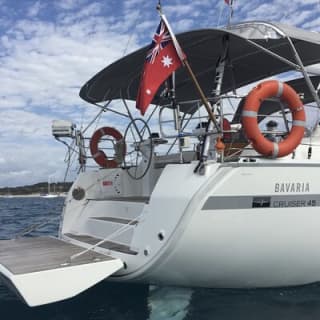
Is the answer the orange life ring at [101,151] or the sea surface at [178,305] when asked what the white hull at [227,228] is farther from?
the orange life ring at [101,151]

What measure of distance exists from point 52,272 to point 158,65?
2295 millimetres

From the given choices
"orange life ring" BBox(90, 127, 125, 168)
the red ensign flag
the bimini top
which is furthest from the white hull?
"orange life ring" BBox(90, 127, 125, 168)

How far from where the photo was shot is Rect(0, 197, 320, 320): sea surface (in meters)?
4.71

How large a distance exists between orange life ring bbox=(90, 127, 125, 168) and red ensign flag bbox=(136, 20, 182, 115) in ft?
8.22

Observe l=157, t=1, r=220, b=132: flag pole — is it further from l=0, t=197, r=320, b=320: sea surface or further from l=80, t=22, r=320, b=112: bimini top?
l=0, t=197, r=320, b=320: sea surface

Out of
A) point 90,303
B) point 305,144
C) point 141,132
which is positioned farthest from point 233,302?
point 141,132

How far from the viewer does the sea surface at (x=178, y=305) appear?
471 cm

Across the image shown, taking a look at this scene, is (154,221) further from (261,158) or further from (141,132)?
(141,132)

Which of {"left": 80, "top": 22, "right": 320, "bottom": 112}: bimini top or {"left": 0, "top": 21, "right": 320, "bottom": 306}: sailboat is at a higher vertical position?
{"left": 80, "top": 22, "right": 320, "bottom": 112}: bimini top

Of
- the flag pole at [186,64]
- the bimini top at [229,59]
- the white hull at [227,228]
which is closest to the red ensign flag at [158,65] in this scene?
the flag pole at [186,64]

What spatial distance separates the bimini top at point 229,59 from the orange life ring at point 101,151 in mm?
501

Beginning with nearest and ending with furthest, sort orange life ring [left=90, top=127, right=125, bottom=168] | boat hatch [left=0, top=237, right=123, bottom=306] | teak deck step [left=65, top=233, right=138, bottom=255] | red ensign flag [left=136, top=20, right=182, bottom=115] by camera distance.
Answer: boat hatch [left=0, top=237, right=123, bottom=306] < red ensign flag [left=136, top=20, right=182, bottom=115] < teak deck step [left=65, top=233, right=138, bottom=255] < orange life ring [left=90, top=127, right=125, bottom=168]

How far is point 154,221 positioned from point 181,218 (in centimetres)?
37

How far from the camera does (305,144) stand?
5316 mm
